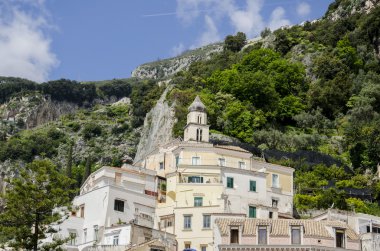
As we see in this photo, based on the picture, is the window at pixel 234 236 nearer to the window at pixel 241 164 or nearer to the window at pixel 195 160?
the window at pixel 195 160

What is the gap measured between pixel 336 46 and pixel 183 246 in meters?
75.3

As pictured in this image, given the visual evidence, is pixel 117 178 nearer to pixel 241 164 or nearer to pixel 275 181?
pixel 241 164

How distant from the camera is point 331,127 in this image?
329 feet

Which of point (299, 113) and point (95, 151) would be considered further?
point (95, 151)

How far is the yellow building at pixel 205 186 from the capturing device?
197ft

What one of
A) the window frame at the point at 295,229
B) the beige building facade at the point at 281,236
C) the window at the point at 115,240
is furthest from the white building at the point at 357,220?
the window at the point at 115,240

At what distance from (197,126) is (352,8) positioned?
8019 centimetres

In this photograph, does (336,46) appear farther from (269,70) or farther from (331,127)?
(331,127)

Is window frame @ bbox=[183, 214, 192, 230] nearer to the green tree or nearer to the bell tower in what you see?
the green tree

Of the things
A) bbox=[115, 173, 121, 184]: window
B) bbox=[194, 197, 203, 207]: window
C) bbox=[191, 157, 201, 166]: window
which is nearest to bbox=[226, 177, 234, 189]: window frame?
bbox=[194, 197, 203, 207]: window

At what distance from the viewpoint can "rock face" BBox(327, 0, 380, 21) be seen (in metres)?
138

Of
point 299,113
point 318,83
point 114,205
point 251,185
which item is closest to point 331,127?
point 299,113

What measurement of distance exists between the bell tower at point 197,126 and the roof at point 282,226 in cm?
2090

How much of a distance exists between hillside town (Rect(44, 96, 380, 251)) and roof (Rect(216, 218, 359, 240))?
80 millimetres
